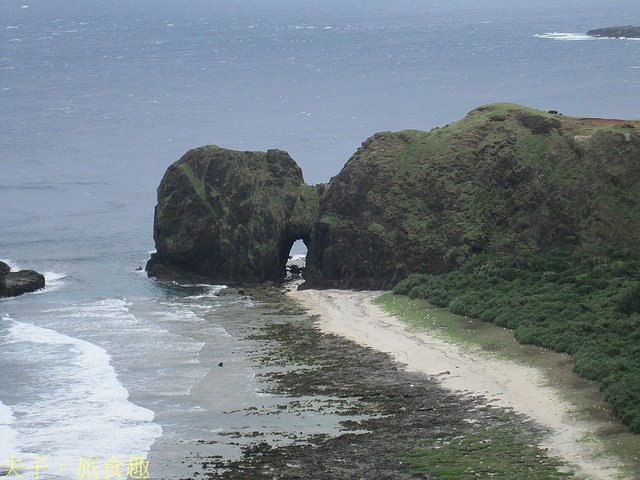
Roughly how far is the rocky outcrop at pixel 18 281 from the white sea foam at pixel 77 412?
13.8 meters

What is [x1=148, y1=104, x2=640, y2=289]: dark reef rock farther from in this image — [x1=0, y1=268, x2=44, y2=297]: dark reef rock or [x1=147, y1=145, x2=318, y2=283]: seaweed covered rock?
[x1=0, y1=268, x2=44, y2=297]: dark reef rock

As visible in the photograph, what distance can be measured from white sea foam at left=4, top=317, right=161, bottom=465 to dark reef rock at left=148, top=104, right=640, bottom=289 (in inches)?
737

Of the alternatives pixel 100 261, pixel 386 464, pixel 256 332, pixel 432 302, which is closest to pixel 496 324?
pixel 432 302

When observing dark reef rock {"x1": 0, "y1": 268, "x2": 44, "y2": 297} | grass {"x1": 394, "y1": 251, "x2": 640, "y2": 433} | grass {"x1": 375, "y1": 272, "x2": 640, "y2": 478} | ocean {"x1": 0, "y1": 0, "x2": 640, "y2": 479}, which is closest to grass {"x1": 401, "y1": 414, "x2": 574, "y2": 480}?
grass {"x1": 375, "y1": 272, "x2": 640, "y2": 478}

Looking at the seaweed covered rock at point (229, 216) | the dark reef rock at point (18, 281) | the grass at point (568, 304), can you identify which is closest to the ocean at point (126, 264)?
the dark reef rock at point (18, 281)

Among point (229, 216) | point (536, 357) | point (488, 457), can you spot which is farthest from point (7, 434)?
point (229, 216)

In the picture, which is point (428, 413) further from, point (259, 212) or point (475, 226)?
point (259, 212)

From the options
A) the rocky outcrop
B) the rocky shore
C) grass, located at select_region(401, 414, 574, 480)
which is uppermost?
grass, located at select_region(401, 414, 574, 480)

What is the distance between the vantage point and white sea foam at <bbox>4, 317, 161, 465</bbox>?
178ft

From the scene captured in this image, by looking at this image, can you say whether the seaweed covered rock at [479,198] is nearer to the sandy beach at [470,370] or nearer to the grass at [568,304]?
the grass at [568,304]

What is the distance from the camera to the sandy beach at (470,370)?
49438mm

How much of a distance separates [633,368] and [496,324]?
45.2 feet

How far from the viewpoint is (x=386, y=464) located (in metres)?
49.2

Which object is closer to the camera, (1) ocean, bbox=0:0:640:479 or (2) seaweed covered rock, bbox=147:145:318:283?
(1) ocean, bbox=0:0:640:479
